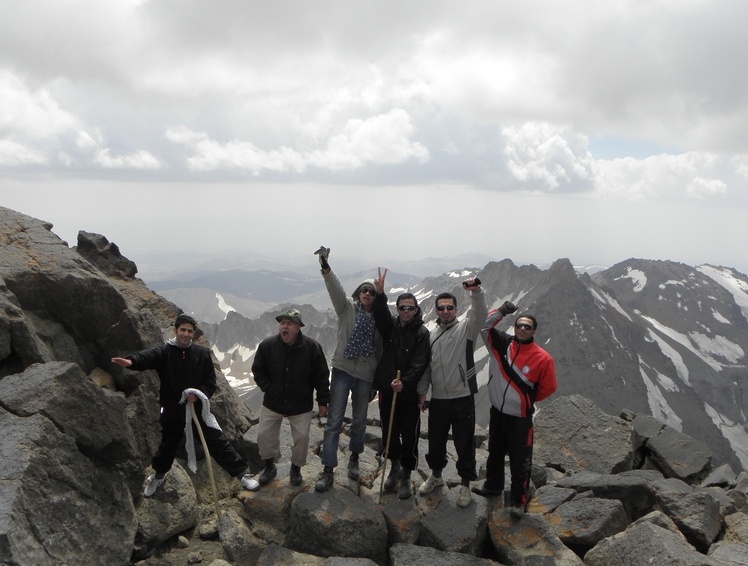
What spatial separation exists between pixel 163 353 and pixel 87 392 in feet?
5.05

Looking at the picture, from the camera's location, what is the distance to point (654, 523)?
365 inches

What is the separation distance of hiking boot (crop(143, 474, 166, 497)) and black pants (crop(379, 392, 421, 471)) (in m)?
4.40

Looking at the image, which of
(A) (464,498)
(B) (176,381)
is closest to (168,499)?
(B) (176,381)

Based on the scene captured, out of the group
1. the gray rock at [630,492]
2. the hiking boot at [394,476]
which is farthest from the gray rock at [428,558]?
the gray rock at [630,492]

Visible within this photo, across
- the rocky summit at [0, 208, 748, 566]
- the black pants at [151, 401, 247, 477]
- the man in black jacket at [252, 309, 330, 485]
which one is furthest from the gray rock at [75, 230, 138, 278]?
the man in black jacket at [252, 309, 330, 485]

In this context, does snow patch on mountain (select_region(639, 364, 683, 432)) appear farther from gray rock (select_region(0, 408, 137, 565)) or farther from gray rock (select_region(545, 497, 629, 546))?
gray rock (select_region(0, 408, 137, 565))

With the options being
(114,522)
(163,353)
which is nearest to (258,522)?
(114,522)

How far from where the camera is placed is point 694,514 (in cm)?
1008

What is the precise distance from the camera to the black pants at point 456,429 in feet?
30.8

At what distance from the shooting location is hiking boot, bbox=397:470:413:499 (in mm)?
9719

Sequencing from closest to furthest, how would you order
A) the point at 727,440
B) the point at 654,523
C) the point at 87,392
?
1. the point at 87,392
2. the point at 654,523
3. the point at 727,440

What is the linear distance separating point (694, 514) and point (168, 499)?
1068 centimetres

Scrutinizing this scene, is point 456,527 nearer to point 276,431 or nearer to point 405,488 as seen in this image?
point 405,488

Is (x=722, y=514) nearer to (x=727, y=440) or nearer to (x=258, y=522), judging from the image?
(x=258, y=522)
